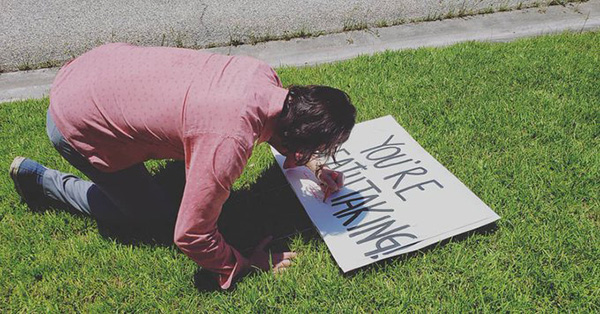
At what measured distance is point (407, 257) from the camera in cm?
199

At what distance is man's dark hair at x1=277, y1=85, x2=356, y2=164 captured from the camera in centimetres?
168

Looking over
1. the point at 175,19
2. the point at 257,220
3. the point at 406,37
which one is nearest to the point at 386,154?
the point at 257,220

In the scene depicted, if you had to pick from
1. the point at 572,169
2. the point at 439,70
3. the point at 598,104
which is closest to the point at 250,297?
the point at 572,169

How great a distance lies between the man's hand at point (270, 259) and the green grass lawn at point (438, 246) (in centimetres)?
5

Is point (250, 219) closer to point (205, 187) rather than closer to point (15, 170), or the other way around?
point (205, 187)

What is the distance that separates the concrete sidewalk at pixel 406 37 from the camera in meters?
3.57

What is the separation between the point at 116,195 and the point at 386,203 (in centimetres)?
120

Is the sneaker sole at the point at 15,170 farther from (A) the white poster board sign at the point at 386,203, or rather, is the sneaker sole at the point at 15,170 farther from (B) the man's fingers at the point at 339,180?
(B) the man's fingers at the point at 339,180

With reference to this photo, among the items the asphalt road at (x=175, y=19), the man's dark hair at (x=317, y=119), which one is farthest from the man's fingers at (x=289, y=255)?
the asphalt road at (x=175, y=19)

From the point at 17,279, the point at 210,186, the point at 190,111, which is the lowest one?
the point at 17,279

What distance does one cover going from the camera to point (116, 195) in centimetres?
207

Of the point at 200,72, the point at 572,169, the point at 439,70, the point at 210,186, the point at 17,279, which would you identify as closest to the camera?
the point at 210,186

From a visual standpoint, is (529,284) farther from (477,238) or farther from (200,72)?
(200,72)

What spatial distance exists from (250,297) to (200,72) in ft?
2.87
